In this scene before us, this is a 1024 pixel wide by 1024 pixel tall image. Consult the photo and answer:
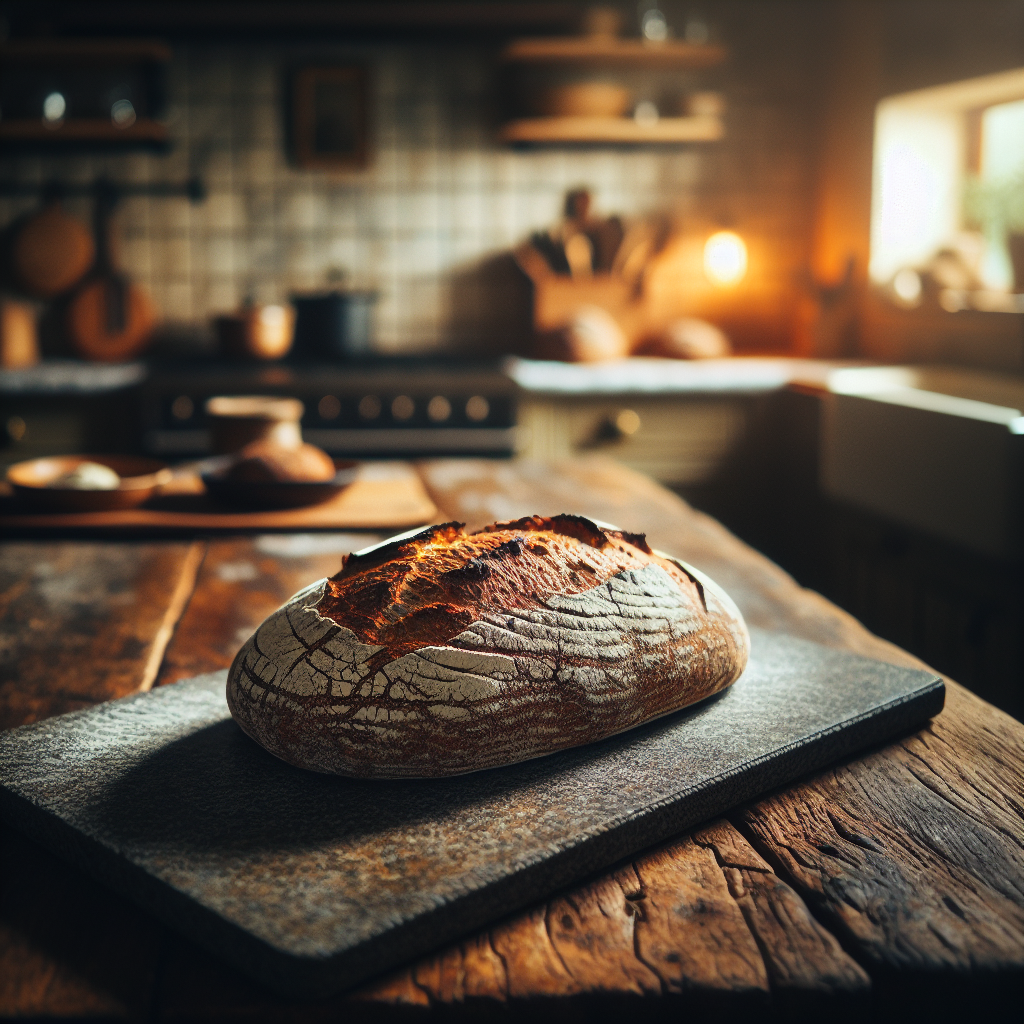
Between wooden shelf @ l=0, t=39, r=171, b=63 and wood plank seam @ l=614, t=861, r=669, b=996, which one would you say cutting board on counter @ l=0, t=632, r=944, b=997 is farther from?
wooden shelf @ l=0, t=39, r=171, b=63

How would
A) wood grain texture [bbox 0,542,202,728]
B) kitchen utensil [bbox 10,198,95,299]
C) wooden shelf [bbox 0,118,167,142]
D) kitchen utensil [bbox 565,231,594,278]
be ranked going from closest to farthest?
wood grain texture [bbox 0,542,202,728] < wooden shelf [bbox 0,118,167,142] < kitchen utensil [bbox 10,198,95,299] < kitchen utensil [bbox 565,231,594,278]

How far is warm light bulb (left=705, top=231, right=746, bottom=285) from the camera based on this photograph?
3.65 meters

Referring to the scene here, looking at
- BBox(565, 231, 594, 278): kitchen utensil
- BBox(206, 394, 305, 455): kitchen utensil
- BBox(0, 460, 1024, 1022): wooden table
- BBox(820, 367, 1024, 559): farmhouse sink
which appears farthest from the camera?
BBox(565, 231, 594, 278): kitchen utensil

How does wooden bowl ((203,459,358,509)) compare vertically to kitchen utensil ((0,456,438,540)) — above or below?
above

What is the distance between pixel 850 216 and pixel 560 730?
3302 mm

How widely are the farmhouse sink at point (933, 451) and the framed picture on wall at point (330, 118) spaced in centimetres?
181

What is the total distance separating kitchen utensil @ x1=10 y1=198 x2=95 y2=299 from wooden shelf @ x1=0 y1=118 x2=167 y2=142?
9.6 inches

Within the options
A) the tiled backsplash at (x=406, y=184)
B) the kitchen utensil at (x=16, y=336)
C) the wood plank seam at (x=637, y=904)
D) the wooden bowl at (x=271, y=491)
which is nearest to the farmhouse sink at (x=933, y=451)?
the tiled backsplash at (x=406, y=184)

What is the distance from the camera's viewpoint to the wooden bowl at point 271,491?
1452mm

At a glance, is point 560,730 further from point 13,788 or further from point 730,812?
point 13,788

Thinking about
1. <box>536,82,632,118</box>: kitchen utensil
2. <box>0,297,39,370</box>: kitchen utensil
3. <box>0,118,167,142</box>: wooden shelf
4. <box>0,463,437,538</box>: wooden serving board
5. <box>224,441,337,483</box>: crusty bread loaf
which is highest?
<box>536,82,632,118</box>: kitchen utensil

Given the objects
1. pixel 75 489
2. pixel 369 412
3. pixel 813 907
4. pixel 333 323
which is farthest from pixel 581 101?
pixel 813 907

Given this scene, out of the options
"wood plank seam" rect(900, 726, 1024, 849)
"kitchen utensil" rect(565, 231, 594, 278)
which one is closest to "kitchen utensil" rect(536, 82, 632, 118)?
"kitchen utensil" rect(565, 231, 594, 278)

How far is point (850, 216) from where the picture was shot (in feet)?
11.7
